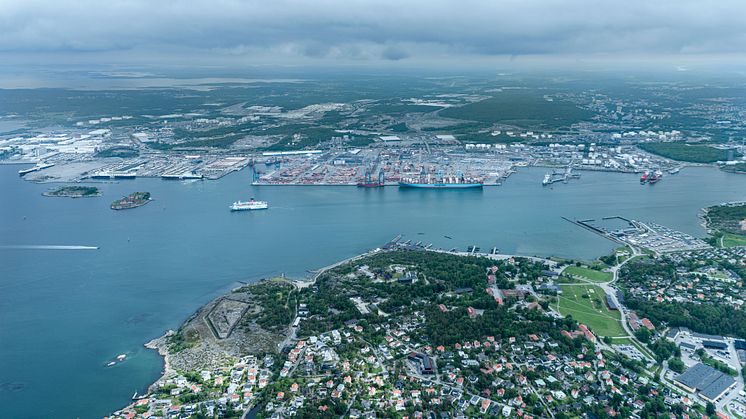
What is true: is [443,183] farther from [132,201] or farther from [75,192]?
[75,192]

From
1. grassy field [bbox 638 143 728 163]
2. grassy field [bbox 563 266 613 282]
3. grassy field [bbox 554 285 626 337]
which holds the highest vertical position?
grassy field [bbox 638 143 728 163]

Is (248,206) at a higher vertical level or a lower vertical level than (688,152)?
lower

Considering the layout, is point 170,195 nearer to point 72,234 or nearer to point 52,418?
point 72,234

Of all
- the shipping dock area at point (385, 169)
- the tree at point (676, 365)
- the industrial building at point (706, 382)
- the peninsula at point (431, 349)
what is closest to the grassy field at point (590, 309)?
the peninsula at point (431, 349)

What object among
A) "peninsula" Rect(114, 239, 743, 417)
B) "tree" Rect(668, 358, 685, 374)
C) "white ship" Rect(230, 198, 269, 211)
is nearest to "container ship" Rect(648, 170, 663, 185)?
"peninsula" Rect(114, 239, 743, 417)

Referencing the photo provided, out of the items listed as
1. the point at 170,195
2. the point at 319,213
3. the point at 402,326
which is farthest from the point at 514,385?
the point at 170,195

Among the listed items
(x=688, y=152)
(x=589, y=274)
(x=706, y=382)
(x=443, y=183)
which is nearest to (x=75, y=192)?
(x=443, y=183)

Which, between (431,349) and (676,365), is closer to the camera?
(676,365)

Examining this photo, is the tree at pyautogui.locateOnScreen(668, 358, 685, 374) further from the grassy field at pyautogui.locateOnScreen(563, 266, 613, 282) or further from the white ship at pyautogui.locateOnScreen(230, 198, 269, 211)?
the white ship at pyautogui.locateOnScreen(230, 198, 269, 211)
